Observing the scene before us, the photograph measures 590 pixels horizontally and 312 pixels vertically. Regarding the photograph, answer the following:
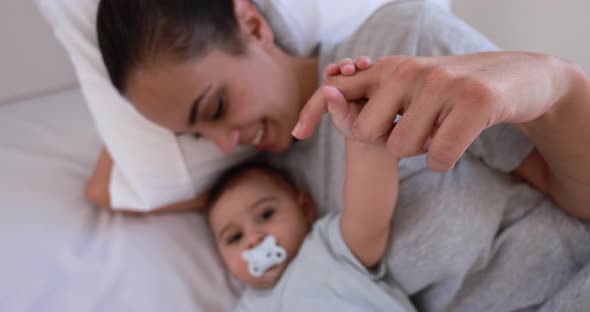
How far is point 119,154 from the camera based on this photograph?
0.93m

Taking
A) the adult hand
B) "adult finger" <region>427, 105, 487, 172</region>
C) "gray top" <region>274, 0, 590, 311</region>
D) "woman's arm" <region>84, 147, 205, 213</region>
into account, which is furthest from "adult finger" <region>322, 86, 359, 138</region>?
"woman's arm" <region>84, 147, 205, 213</region>

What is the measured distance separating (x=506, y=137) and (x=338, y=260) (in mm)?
309

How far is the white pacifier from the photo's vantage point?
803 millimetres

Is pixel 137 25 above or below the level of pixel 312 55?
above

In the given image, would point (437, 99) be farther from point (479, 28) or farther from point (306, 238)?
point (479, 28)

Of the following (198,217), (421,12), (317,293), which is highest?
(421,12)

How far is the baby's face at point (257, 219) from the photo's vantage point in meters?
0.82

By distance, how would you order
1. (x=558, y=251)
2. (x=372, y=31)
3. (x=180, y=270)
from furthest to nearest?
(x=180, y=270)
(x=372, y=31)
(x=558, y=251)

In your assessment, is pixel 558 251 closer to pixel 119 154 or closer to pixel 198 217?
pixel 198 217

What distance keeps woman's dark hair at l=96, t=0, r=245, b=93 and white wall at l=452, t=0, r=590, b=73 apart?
1.92 ft

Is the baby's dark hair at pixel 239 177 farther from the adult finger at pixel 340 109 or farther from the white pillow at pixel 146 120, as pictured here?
the adult finger at pixel 340 109

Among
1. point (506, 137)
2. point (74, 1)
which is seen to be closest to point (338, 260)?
point (506, 137)

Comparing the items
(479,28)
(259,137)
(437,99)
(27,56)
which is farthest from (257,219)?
(27,56)

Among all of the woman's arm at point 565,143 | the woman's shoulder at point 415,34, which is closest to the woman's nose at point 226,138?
the woman's shoulder at point 415,34
